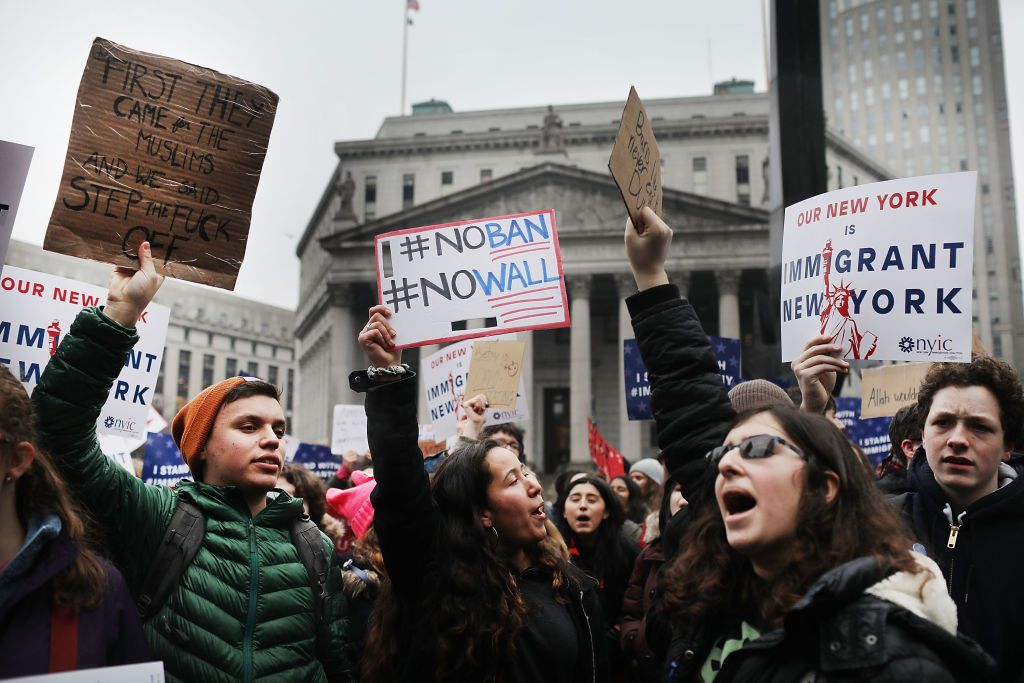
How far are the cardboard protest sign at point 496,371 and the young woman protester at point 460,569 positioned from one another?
3.48 m

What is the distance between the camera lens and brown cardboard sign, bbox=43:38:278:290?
3424 mm

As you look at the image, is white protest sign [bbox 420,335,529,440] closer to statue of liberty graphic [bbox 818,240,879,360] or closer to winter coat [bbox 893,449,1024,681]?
statue of liberty graphic [bbox 818,240,879,360]

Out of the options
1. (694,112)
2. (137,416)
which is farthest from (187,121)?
(694,112)

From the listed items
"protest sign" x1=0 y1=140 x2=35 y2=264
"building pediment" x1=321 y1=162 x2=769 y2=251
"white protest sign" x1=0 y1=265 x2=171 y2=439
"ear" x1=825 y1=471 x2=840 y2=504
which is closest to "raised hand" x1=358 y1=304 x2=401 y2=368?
"protest sign" x1=0 y1=140 x2=35 y2=264

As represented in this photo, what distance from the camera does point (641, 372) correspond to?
1077 cm

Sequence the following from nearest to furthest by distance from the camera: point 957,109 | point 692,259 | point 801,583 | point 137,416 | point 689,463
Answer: point 801,583, point 689,463, point 137,416, point 692,259, point 957,109

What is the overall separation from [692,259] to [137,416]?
3945 centimetres

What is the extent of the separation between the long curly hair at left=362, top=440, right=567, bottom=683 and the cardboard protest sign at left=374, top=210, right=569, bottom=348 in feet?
3.86

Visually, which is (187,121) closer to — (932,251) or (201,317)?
(932,251)

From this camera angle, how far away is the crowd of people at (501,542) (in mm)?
2270

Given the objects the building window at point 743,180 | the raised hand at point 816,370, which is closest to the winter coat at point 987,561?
the raised hand at point 816,370

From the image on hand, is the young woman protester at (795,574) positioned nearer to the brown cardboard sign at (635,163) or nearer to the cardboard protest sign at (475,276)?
the brown cardboard sign at (635,163)

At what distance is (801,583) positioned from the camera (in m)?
2.27

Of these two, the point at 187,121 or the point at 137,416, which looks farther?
the point at 137,416
